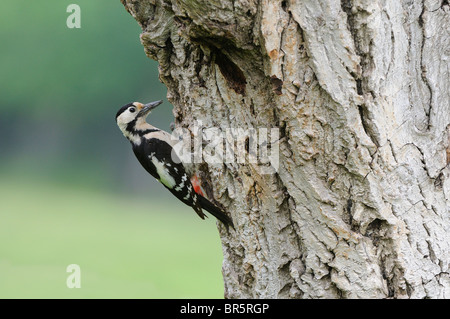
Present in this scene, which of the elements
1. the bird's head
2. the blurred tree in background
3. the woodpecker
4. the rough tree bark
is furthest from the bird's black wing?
the blurred tree in background

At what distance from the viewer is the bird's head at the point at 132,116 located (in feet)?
10.5

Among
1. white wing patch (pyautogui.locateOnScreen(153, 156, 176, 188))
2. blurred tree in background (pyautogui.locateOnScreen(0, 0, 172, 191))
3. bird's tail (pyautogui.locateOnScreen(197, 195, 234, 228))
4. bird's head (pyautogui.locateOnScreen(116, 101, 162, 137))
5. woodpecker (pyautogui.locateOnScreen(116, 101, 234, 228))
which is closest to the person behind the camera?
bird's tail (pyautogui.locateOnScreen(197, 195, 234, 228))

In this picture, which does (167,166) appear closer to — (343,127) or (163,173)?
(163,173)

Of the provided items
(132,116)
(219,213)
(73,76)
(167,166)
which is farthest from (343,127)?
(73,76)

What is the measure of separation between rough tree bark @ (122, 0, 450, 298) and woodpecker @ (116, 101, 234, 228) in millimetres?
813

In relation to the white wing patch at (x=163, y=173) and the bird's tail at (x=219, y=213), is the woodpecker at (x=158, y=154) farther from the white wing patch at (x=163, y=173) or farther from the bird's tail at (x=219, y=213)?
the bird's tail at (x=219, y=213)

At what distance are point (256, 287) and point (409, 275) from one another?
0.61m

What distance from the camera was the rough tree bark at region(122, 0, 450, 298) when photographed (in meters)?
1.79

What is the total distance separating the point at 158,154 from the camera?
309 centimetres

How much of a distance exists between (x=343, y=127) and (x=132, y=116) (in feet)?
5.51

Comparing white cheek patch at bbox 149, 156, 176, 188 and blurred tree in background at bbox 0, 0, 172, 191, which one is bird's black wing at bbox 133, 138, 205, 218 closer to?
white cheek patch at bbox 149, 156, 176, 188

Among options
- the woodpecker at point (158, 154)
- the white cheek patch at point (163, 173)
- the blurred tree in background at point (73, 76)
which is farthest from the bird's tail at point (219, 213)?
the blurred tree in background at point (73, 76)

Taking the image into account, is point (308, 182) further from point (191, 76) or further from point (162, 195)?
point (162, 195)

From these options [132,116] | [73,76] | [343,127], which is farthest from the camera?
[73,76]
